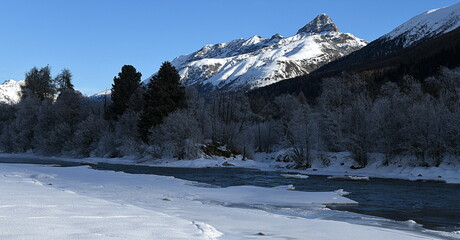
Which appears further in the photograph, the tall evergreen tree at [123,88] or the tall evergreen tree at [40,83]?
the tall evergreen tree at [40,83]

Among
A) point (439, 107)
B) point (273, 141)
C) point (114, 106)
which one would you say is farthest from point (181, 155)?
point (439, 107)

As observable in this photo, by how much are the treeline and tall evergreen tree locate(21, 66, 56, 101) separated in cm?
24

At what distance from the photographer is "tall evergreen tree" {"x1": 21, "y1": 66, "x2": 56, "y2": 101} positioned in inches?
3890

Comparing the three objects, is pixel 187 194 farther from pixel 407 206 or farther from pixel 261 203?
pixel 407 206

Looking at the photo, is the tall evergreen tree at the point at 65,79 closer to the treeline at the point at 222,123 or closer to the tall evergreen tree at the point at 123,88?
the treeline at the point at 222,123

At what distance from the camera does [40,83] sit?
100 m

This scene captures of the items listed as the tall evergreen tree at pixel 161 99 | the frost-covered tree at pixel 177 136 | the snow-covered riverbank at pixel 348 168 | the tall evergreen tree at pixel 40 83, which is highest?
the tall evergreen tree at pixel 40 83

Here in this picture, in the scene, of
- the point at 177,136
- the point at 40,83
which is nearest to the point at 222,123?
the point at 177,136

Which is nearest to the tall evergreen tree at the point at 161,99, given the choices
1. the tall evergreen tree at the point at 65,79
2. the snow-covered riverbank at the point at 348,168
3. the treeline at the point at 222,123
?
the treeline at the point at 222,123

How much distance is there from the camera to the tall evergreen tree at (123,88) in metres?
79.2

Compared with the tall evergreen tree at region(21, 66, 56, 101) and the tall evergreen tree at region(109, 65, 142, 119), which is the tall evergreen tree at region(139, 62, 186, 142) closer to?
the tall evergreen tree at region(109, 65, 142, 119)

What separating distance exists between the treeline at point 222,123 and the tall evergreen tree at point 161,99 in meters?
0.18

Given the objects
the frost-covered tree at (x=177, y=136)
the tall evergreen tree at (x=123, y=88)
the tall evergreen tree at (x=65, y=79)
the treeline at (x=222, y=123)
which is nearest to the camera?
the treeline at (x=222, y=123)

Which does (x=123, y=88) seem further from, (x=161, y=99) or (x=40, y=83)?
(x=40, y=83)
